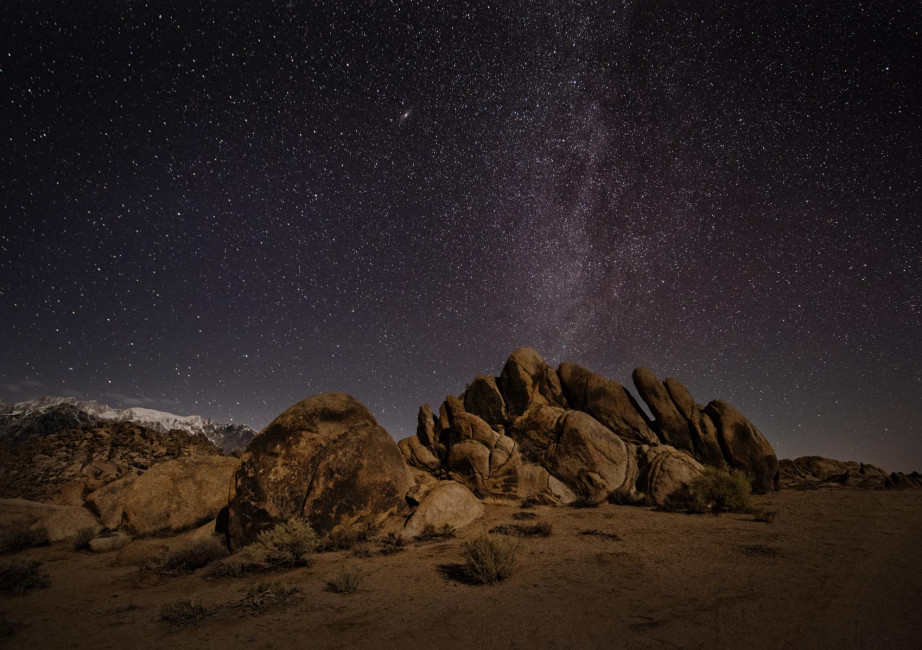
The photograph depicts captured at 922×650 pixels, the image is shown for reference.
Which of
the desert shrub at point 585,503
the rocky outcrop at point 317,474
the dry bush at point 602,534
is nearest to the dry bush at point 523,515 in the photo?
the desert shrub at point 585,503

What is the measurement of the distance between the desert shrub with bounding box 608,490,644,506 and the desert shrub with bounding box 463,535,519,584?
358 inches

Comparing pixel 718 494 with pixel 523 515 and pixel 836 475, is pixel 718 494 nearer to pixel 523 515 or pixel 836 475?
pixel 523 515

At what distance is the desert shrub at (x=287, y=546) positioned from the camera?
7.78 metres

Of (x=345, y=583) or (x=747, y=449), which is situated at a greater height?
(x=747, y=449)

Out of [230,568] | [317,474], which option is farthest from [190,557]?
[317,474]

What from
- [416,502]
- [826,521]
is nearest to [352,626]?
[416,502]

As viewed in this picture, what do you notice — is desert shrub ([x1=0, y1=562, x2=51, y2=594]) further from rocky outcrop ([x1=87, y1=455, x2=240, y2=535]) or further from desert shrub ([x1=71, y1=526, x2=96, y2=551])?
rocky outcrop ([x1=87, y1=455, x2=240, y2=535])

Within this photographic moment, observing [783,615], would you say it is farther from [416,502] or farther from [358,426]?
[358,426]

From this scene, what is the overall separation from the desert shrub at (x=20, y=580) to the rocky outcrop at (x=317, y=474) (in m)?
3.18

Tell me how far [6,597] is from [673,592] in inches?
462

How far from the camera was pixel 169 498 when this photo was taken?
11258 millimetres

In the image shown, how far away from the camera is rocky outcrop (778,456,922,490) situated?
63.9ft

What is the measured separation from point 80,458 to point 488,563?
23.1 meters

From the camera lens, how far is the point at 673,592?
17.4 feet
